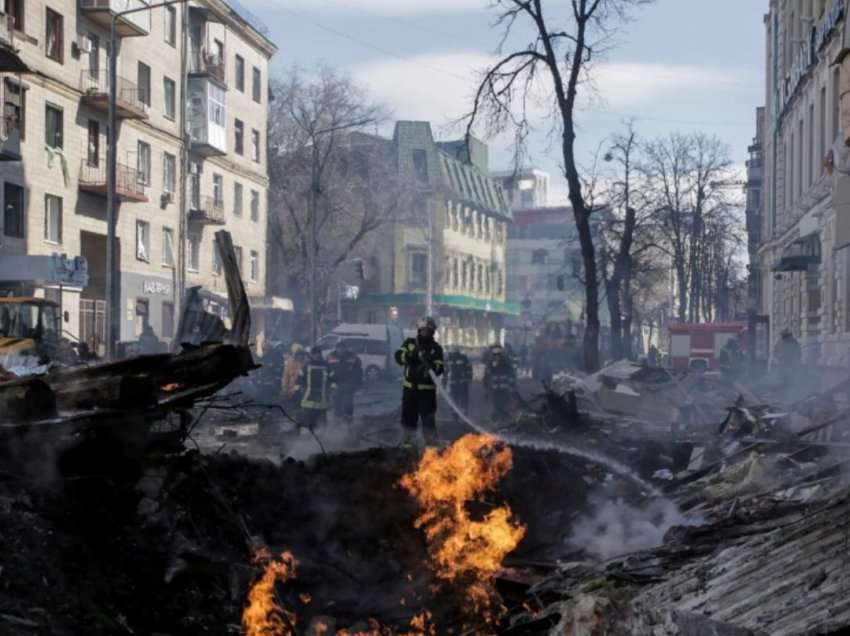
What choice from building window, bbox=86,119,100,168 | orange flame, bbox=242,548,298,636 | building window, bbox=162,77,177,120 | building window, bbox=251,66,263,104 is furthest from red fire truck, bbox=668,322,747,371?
orange flame, bbox=242,548,298,636

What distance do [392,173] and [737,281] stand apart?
979 inches

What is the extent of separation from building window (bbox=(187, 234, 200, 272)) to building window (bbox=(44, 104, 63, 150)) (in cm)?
1034

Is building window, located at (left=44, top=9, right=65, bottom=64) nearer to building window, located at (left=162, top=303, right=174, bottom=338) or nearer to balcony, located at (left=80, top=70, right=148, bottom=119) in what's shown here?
balcony, located at (left=80, top=70, right=148, bottom=119)

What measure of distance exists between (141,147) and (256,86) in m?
12.7

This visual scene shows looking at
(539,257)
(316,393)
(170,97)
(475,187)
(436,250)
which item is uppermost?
(475,187)

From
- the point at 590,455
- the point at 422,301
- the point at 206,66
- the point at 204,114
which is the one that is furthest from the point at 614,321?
the point at 422,301

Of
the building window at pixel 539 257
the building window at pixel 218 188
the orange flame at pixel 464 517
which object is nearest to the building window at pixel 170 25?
the building window at pixel 218 188

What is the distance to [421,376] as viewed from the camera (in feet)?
47.3

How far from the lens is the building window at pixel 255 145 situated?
49.9 metres

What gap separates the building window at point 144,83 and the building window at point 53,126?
5.82 meters

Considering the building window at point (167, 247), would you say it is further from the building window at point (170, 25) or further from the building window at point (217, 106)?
the building window at point (170, 25)

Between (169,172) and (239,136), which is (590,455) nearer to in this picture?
A: (169,172)

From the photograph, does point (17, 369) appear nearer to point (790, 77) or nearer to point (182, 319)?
point (182, 319)

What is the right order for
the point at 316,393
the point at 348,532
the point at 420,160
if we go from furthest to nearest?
the point at 420,160 → the point at 316,393 → the point at 348,532
